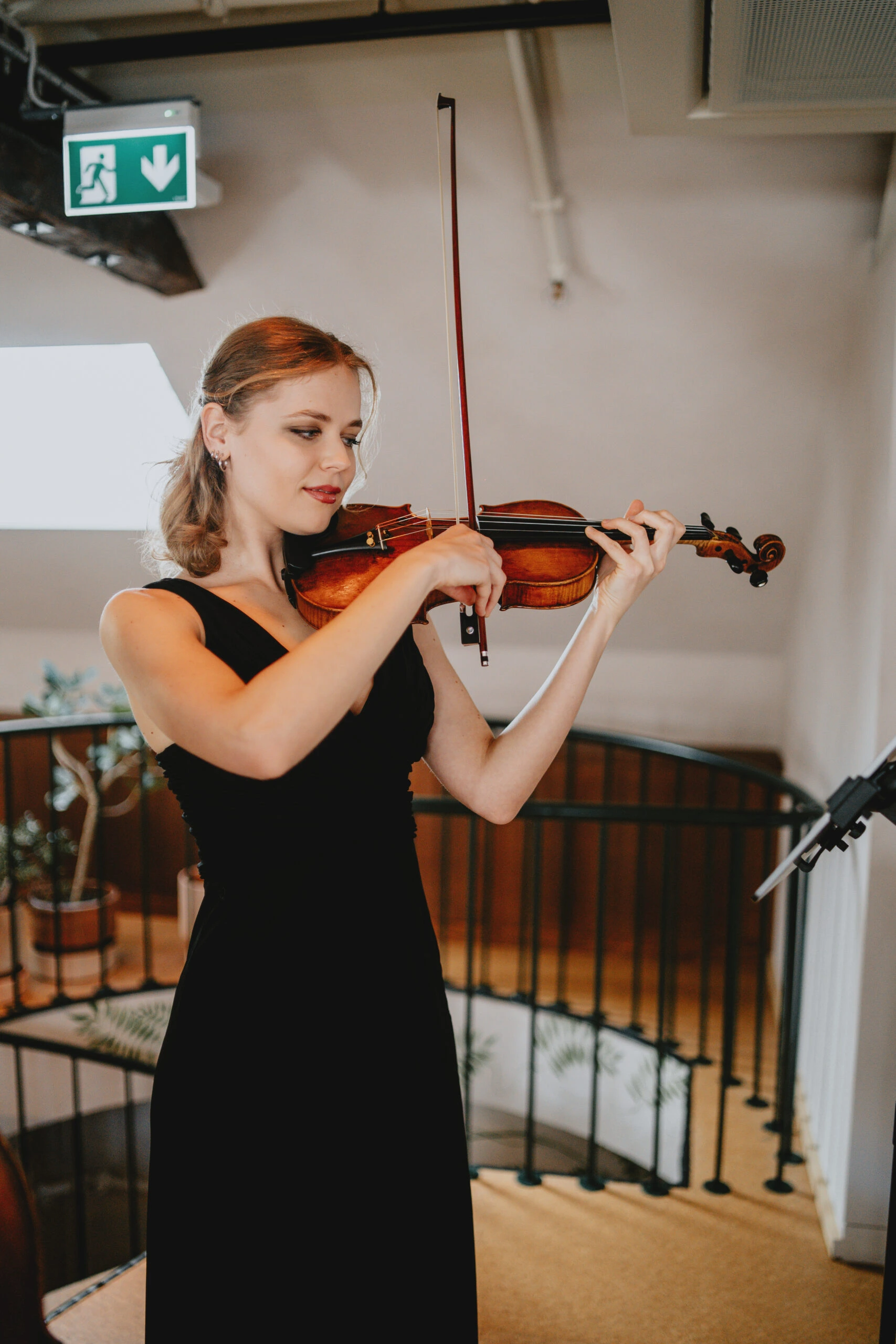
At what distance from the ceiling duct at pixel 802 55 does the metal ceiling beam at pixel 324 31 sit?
429mm

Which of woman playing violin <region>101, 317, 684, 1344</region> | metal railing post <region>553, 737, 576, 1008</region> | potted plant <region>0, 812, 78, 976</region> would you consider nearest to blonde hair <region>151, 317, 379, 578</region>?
woman playing violin <region>101, 317, 684, 1344</region>

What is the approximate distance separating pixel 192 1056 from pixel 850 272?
2.48m

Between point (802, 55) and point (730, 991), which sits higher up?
point (802, 55)

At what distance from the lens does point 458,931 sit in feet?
14.2

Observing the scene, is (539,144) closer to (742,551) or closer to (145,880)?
(742,551)

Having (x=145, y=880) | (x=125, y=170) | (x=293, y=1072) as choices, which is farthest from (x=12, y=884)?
(x=293, y=1072)

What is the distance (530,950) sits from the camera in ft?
13.9

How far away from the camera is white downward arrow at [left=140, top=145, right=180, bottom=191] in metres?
2.02

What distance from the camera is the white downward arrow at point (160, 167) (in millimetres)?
2023

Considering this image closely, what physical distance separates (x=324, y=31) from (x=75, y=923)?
3.19 meters

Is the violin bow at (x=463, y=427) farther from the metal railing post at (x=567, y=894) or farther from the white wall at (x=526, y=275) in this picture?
the metal railing post at (x=567, y=894)

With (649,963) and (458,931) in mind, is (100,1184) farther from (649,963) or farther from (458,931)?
(649,963)

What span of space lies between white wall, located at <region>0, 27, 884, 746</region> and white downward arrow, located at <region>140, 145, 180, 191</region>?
0.57 m

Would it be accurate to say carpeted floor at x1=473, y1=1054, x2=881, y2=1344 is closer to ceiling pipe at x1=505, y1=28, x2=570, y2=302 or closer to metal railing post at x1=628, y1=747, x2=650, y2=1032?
metal railing post at x1=628, y1=747, x2=650, y2=1032
